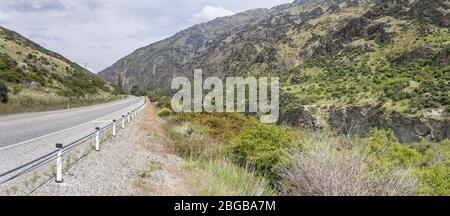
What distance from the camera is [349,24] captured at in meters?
107

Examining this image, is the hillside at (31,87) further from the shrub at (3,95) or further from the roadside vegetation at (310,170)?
the roadside vegetation at (310,170)

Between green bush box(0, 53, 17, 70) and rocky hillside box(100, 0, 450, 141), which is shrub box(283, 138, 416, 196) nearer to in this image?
green bush box(0, 53, 17, 70)

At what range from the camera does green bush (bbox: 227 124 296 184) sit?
11.1 m

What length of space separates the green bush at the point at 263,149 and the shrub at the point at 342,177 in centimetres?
188

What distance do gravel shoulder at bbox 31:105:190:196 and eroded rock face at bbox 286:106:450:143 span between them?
102 ft

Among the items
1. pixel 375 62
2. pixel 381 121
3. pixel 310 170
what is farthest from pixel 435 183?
pixel 375 62

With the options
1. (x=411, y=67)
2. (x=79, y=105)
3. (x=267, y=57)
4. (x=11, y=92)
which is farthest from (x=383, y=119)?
(x=267, y=57)

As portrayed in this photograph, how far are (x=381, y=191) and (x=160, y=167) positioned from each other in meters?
5.66

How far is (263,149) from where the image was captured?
12609 millimetres

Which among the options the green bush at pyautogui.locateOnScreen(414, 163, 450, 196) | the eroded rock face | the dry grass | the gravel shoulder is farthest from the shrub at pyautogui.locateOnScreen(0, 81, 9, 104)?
the green bush at pyautogui.locateOnScreen(414, 163, 450, 196)

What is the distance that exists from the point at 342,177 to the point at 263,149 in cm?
513

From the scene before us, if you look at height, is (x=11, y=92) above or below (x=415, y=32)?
below

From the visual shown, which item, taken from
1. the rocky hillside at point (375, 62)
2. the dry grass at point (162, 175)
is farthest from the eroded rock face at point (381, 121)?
the dry grass at point (162, 175)

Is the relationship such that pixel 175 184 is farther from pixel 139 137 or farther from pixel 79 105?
pixel 79 105
